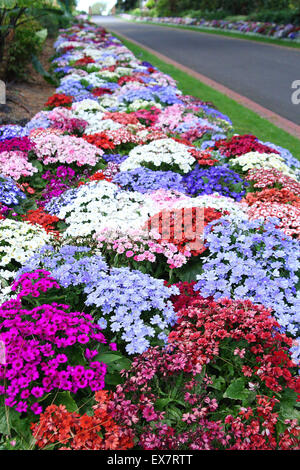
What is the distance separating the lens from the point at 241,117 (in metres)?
9.68

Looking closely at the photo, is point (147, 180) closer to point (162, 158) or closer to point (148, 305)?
point (162, 158)

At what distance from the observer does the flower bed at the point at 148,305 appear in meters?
2.26

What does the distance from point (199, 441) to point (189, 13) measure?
53.6 meters

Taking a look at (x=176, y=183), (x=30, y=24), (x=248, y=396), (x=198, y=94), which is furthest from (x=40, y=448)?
(x=30, y=24)

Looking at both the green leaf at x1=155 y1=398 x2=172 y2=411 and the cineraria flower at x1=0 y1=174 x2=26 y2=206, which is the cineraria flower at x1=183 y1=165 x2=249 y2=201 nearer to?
the cineraria flower at x1=0 y1=174 x2=26 y2=206

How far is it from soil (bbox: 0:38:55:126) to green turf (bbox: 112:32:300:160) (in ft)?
12.8

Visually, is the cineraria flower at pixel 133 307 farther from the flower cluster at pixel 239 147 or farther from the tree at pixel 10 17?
the tree at pixel 10 17

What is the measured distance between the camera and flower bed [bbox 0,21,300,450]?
2264mm

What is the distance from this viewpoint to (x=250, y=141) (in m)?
6.47

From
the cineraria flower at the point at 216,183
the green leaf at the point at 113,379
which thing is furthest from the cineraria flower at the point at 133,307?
the cineraria flower at the point at 216,183

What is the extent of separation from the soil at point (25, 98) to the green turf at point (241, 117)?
3.89 meters

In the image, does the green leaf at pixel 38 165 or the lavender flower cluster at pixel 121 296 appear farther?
the green leaf at pixel 38 165

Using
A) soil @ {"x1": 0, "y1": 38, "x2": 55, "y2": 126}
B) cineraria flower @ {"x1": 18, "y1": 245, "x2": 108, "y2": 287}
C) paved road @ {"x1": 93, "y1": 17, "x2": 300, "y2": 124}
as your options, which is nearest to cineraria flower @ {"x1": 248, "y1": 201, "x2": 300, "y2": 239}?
cineraria flower @ {"x1": 18, "y1": 245, "x2": 108, "y2": 287}

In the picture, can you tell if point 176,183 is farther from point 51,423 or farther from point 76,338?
point 51,423
